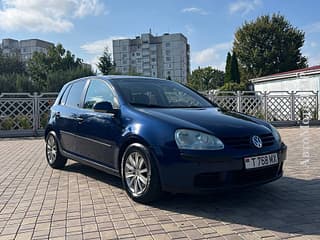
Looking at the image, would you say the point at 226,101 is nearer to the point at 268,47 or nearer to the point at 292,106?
the point at 292,106

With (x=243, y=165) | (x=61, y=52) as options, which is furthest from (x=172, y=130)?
(x=61, y=52)

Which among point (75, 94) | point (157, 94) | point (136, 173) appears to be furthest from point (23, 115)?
point (136, 173)

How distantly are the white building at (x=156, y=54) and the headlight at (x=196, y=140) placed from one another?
93.8 m

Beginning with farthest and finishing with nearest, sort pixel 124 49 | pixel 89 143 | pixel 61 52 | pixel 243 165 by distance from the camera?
pixel 124 49, pixel 61 52, pixel 89 143, pixel 243 165

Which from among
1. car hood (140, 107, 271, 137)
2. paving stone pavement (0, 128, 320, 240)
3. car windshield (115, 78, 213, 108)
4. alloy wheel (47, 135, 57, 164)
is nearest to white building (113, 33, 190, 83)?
alloy wheel (47, 135, 57, 164)

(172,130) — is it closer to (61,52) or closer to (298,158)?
(298,158)

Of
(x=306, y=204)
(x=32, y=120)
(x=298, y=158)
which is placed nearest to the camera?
(x=306, y=204)

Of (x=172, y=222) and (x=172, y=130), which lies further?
(x=172, y=130)

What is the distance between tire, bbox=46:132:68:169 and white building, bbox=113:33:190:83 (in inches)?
3594

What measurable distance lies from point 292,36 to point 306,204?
35220 mm

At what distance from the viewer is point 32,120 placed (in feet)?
41.9

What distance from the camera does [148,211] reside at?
383cm

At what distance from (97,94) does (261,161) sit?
2448 millimetres

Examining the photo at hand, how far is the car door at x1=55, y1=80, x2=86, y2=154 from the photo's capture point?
17.8 ft
